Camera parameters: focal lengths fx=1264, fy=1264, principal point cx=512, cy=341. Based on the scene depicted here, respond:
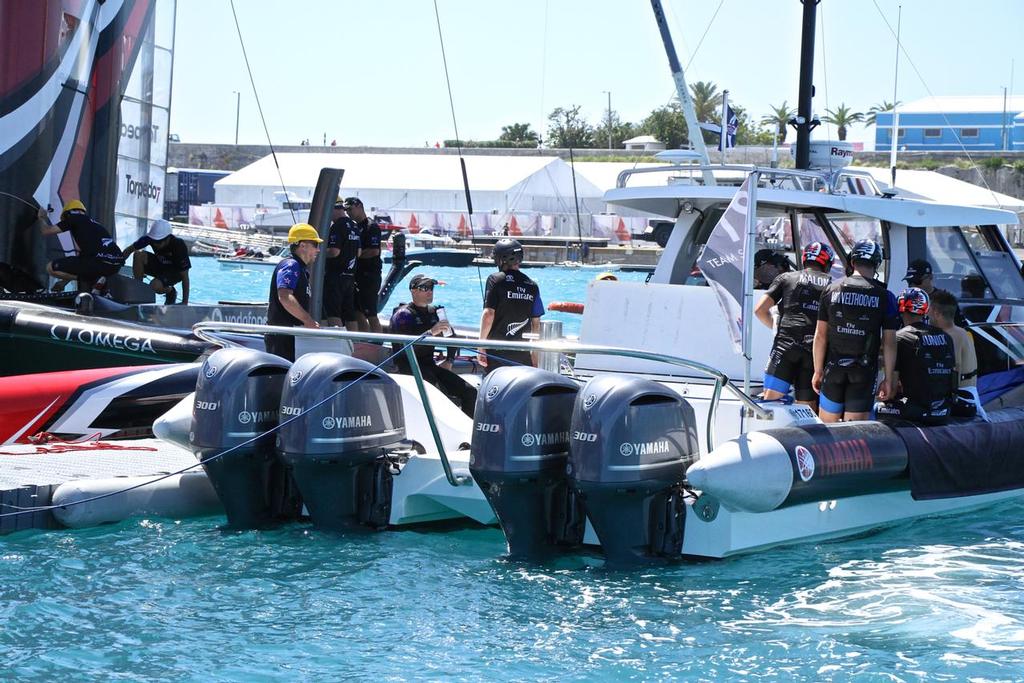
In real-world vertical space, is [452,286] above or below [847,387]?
above

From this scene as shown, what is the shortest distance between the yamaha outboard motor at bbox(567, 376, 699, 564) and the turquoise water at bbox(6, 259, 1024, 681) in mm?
196

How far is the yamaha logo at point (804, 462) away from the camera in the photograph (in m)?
6.58

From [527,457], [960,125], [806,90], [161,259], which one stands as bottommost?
[527,457]

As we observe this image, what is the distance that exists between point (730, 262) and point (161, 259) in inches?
316

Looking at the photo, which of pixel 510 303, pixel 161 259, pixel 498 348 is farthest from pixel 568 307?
pixel 498 348

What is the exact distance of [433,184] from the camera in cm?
6103

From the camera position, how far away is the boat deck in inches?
293

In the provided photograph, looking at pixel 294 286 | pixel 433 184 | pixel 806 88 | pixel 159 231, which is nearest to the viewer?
pixel 294 286

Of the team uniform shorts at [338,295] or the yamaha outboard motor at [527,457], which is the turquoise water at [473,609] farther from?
the team uniform shorts at [338,295]

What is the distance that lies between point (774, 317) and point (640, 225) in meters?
48.2

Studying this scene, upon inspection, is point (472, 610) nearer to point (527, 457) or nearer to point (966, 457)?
point (527, 457)

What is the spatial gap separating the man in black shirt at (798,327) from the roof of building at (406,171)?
167ft

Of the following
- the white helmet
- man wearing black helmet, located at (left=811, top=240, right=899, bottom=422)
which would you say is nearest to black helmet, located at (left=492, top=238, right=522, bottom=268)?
man wearing black helmet, located at (left=811, top=240, right=899, bottom=422)

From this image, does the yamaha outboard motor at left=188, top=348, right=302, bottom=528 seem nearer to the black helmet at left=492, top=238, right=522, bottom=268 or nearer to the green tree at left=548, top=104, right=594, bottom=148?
the black helmet at left=492, top=238, right=522, bottom=268
